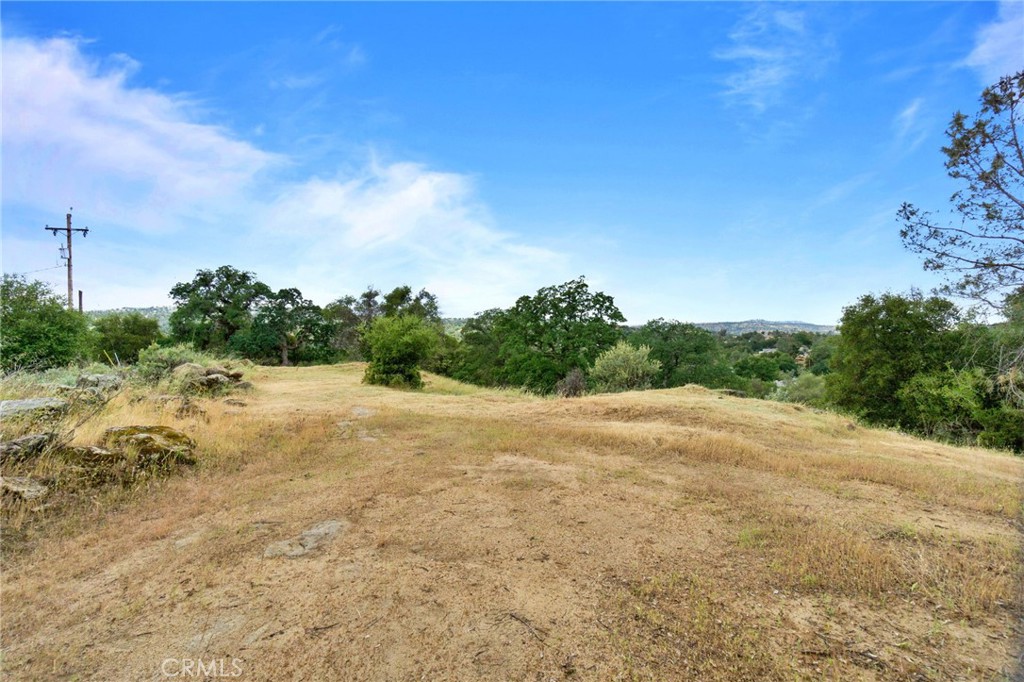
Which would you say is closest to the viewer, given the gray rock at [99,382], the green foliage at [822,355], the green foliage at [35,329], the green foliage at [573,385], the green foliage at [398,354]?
the gray rock at [99,382]

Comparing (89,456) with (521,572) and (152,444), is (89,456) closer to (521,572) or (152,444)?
(152,444)

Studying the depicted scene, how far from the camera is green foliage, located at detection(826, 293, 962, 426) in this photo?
64.9 ft

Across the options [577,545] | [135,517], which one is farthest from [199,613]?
[577,545]

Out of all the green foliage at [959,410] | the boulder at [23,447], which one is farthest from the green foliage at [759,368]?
the boulder at [23,447]

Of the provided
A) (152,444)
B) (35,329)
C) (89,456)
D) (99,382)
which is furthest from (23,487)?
(35,329)

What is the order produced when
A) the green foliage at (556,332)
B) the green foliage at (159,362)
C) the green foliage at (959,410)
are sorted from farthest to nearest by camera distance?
the green foliage at (556,332), the green foliage at (959,410), the green foliage at (159,362)

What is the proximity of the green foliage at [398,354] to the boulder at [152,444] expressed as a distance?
13404 mm

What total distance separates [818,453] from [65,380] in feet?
54.2

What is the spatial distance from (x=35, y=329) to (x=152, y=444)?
492 inches

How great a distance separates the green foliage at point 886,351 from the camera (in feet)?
64.9

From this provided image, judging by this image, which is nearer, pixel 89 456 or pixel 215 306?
pixel 89 456

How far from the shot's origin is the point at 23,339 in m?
13.2

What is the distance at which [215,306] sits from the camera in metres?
33.7

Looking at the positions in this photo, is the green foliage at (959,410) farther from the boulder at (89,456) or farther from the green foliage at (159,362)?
the green foliage at (159,362)
